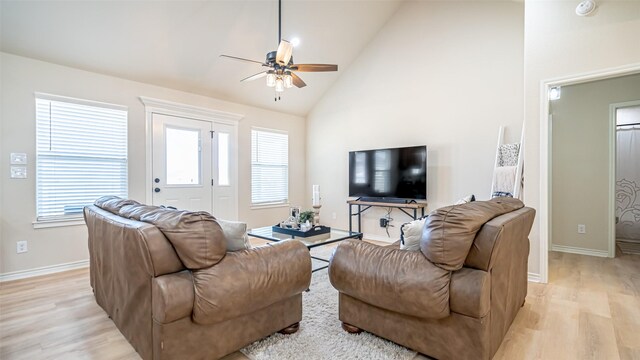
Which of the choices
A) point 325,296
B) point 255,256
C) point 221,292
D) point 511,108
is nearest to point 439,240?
point 255,256

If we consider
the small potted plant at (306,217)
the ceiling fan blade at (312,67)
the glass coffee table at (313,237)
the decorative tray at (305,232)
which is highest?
the ceiling fan blade at (312,67)

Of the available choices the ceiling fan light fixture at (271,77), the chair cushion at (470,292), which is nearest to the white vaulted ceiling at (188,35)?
the ceiling fan light fixture at (271,77)

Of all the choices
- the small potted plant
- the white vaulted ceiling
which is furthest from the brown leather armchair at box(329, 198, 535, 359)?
the white vaulted ceiling

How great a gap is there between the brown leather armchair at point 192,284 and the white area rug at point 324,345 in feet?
0.29

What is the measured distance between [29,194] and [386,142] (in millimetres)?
4739

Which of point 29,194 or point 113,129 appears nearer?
point 29,194

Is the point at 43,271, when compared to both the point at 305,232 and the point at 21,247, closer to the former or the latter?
the point at 21,247

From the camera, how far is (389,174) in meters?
4.83

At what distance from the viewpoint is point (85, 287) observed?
305 cm

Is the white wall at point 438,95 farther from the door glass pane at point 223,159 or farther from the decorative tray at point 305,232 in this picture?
the decorative tray at point 305,232

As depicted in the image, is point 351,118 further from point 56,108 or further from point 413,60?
point 56,108

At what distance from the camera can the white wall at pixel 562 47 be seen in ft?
→ 9.15

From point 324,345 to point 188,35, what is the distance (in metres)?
3.87

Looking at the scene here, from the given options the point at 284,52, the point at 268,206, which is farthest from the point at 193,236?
the point at 268,206
